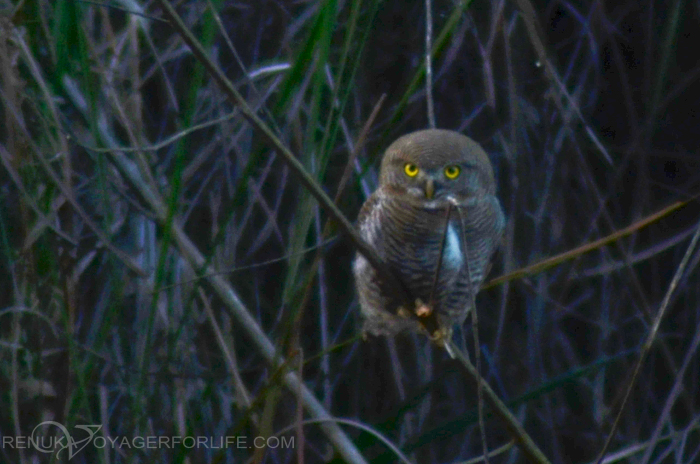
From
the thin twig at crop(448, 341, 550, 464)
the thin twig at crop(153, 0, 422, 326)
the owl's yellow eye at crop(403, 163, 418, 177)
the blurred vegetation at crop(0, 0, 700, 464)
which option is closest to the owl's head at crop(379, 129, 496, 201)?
the owl's yellow eye at crop(403, 163, 418, 177)

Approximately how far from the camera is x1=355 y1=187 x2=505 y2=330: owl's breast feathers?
5.73 feet

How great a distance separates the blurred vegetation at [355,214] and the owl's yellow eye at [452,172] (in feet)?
0.47

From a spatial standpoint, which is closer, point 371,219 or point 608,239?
point 608,239

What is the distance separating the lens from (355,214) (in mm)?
1828

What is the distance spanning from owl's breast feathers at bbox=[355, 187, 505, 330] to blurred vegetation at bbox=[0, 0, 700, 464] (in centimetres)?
9

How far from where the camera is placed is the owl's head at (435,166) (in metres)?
1.63

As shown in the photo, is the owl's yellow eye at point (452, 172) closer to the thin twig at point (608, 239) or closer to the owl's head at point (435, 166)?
the owl's head at point (435, 166)

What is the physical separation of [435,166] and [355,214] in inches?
10.1

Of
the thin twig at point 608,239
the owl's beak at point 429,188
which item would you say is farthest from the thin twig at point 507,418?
the owl's beak at point 429,188

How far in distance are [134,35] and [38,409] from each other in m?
0.75

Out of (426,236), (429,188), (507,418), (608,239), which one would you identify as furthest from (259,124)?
(426,236)

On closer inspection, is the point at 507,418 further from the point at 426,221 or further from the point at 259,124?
the point at 426,221

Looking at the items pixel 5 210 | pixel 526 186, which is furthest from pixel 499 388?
pixel 5 210

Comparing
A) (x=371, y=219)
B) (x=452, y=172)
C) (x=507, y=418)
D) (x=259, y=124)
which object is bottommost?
(x=507, y=418)
